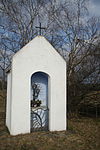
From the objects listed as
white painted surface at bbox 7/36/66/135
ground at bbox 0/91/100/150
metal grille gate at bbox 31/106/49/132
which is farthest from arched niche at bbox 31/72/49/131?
ground at bbox 0/91/100/150

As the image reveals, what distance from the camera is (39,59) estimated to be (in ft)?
21.0

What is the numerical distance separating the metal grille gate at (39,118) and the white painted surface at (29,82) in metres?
0.50

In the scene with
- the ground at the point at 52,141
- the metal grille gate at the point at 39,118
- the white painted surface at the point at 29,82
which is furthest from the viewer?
the metal grille gate at the point at 39,118

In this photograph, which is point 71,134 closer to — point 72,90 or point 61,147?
point 61,147

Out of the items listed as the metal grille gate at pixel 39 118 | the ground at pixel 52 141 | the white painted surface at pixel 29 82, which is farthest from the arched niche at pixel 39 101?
the ground at pixel 52 141

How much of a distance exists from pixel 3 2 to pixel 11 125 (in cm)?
987

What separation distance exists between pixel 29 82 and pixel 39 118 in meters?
1.78

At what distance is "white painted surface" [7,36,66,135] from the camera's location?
5925 millimetres

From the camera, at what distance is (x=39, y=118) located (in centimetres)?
679

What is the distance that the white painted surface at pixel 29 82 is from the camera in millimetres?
5925

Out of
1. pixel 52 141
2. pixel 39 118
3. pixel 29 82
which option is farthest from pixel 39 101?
pixel 52 141

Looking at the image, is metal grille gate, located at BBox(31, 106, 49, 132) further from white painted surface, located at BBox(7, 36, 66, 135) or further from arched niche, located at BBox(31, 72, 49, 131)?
white painted surface, located at BBox(7, 36, 66, 135)

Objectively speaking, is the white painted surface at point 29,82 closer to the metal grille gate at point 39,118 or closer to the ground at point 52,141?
the ground at point 52,141

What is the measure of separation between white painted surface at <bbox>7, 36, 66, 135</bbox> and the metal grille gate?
1.65ft
